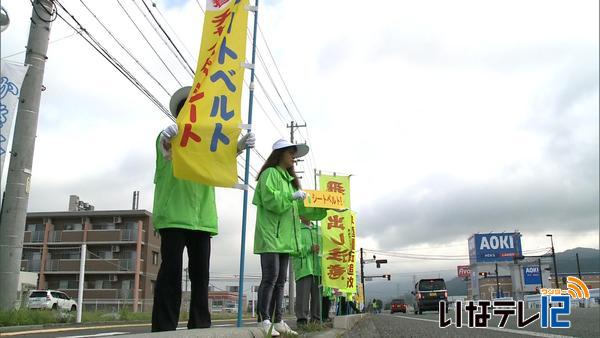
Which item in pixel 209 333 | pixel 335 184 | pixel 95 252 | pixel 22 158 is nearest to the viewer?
pixel 209 333

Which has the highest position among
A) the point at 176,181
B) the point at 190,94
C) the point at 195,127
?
the point at 190,94

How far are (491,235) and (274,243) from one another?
216 ft

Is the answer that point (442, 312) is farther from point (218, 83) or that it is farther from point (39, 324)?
point (39, 324)

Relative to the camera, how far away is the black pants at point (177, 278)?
307 cm

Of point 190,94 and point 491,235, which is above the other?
point 491,235

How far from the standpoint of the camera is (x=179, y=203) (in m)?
3.19

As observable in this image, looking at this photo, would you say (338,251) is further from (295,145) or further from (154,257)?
(154,257)

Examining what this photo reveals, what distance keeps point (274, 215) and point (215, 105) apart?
1328 mm

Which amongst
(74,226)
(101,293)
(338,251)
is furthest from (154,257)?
(338,251)

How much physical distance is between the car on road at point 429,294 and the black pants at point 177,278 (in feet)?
84.6

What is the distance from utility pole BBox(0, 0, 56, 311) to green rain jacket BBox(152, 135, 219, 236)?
6.66 m

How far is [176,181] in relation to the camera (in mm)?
3250

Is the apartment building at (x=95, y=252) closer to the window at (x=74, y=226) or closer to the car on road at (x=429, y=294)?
the window at (x=74, y=226)

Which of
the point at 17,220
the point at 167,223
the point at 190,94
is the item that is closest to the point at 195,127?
the point at 190,94
